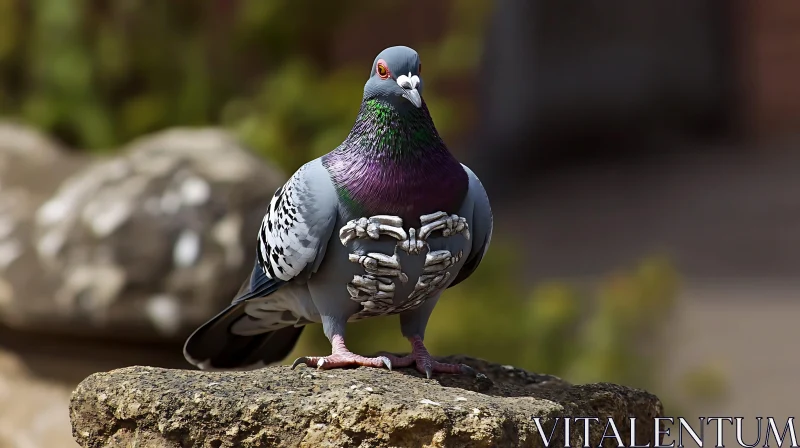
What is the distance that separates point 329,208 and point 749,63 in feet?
32.4

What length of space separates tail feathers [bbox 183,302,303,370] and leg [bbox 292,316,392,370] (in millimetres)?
307

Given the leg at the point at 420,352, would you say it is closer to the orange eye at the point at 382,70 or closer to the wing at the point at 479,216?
the wing at the point at 479,216

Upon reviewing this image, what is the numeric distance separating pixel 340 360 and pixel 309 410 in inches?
10.3

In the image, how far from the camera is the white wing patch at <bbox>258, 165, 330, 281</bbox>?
255 cm

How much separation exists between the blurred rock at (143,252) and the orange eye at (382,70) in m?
1.89

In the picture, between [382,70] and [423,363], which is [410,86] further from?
[423,363]

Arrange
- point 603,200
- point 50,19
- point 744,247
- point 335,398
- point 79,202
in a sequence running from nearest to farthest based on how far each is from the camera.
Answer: point 335,398 → point 79,202 → point 50,19 → point 744,247 → point 603,200

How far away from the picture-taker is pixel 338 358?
2.63 metres

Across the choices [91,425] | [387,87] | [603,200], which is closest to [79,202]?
[91,425]

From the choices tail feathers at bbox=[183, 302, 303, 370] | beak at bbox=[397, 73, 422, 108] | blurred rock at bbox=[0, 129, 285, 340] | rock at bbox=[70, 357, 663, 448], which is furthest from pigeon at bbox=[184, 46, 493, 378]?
blurred rock at bbox=[0, 129, 285, 340]

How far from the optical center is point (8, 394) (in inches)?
176

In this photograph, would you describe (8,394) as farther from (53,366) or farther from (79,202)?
(79,202)

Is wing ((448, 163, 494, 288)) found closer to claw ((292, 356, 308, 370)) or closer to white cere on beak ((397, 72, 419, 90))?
white cere on beak ((397, 72, 419, 90))

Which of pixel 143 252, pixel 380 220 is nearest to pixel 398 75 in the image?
pixel 380 220
